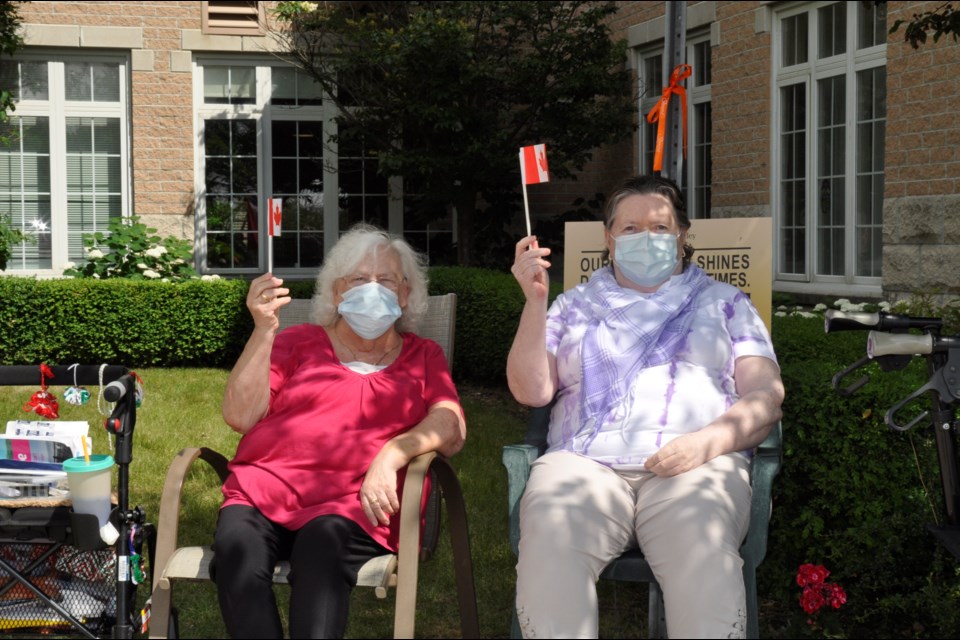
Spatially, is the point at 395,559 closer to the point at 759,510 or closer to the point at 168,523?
the point at 168,523

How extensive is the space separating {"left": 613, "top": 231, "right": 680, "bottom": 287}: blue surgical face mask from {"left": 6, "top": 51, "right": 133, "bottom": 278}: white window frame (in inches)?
366

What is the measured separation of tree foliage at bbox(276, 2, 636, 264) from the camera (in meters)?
9.37

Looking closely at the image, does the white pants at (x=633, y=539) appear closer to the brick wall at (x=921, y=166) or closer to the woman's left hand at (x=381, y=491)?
the woman's left hand at (x=381, y=491)

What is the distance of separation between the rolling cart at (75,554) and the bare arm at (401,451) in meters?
0.62

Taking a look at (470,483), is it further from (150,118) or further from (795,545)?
(150,118)

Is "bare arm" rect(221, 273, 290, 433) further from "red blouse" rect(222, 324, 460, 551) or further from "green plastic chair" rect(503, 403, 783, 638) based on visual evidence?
"green plastic chair" rect(503, 403, 783, 638)

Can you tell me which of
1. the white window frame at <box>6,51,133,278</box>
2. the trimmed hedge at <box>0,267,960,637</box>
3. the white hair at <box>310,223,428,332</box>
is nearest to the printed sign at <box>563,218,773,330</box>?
the trimmed hedge at <box>0,267,960,637</box>

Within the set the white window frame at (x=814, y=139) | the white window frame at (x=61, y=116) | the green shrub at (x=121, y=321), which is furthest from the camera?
the white window frame at (x=61, y=116)

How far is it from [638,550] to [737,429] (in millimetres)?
402

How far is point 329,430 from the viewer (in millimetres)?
2953

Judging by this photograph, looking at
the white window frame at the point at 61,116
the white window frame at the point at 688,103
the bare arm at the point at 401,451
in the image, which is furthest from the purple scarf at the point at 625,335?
the white window frame at the point at 61,116

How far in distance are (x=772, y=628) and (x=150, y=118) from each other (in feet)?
30.7

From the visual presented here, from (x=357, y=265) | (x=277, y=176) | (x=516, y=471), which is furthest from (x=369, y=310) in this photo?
(x=277, y=176)

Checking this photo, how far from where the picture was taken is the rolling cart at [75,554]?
9.07ft
